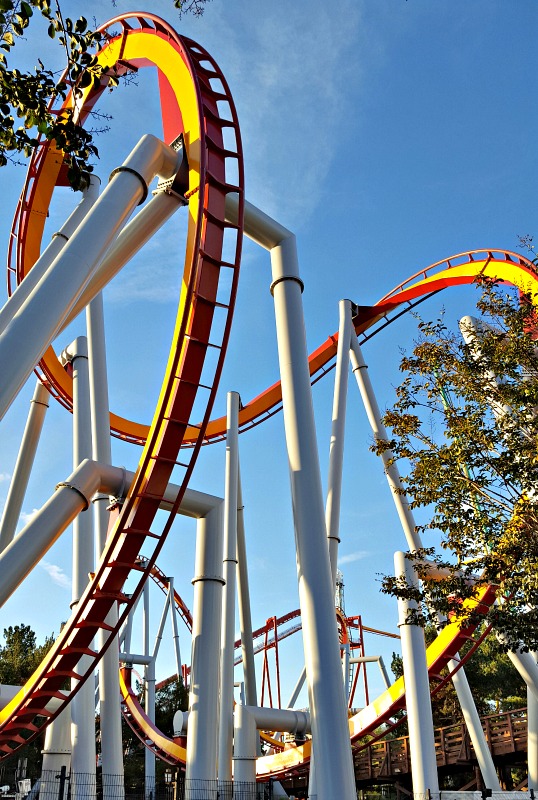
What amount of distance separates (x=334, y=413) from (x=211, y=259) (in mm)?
4271

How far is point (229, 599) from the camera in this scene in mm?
11438

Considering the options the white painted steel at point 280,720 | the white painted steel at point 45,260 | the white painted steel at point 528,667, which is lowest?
the white painted steel at point 280,720

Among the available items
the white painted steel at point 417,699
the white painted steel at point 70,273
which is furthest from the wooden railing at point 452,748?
the white painted steel at point 70,273

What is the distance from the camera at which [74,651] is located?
898cm

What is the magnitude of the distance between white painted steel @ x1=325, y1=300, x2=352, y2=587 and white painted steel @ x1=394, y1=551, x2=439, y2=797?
3.68ft

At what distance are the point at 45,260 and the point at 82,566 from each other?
4.69 meters

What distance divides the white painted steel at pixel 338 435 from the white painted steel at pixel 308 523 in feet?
8.85

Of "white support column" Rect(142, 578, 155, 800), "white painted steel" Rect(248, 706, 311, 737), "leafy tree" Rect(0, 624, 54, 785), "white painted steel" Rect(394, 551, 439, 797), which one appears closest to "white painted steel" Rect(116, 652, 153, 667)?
"white support column" Rect(142, 578, 155, 800)

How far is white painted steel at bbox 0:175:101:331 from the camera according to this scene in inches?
258

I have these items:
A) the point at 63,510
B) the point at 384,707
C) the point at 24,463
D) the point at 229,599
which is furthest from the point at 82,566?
the point at 384,707

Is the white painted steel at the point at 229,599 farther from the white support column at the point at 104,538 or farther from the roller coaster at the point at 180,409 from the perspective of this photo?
the white support column at the point at 104,538

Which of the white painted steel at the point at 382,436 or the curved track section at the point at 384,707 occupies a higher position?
the white painted steel at the point at 382,436

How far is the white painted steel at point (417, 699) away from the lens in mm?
9188

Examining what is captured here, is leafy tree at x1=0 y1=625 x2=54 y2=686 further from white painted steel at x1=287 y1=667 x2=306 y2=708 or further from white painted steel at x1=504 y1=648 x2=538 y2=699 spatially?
white painted steel at x1=504 y1=648 x2=538 y2=699
